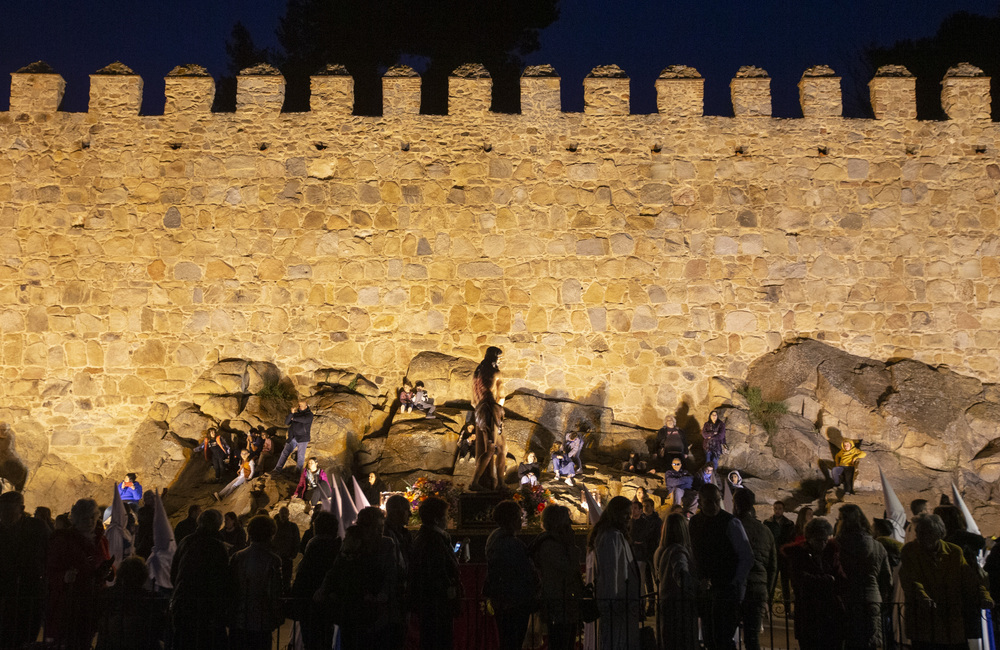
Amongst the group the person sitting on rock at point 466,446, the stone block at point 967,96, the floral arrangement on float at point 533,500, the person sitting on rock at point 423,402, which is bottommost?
the floral arrangement on float at point 533,500

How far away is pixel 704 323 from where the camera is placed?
1235 centimetres

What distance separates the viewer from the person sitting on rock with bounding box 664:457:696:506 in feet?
32.0

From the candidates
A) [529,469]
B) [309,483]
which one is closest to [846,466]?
[529,469]

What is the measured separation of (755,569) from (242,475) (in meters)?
6.55

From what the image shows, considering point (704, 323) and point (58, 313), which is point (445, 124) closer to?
point (704, 323)

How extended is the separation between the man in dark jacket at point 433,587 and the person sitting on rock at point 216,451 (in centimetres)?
642

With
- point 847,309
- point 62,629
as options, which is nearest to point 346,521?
point 62,629

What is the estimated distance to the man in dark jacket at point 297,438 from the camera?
10367 mm

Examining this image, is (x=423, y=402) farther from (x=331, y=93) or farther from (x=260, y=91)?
(x=260, y=91)

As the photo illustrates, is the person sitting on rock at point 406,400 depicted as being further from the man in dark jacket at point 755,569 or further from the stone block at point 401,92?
the man in dark jacket at point 755,569

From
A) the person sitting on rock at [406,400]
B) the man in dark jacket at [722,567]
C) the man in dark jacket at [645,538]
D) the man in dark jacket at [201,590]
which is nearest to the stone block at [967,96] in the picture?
the person sitting on rock at [406,400]

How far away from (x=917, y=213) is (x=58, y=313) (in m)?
11.8

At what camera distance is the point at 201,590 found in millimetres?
4652

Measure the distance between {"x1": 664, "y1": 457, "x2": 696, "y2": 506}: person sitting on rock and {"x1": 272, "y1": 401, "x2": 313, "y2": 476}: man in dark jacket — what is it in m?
4.11
